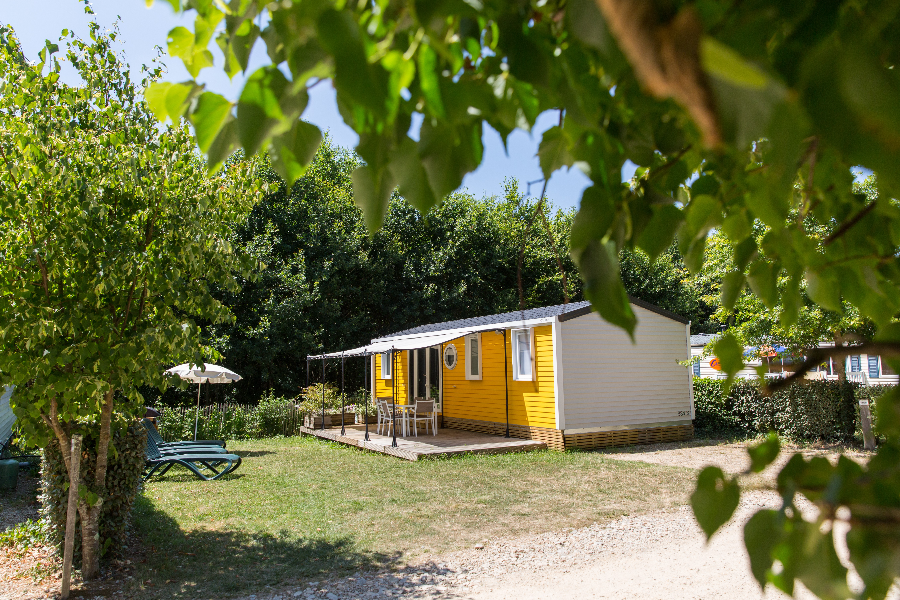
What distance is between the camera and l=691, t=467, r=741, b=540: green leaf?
737mm

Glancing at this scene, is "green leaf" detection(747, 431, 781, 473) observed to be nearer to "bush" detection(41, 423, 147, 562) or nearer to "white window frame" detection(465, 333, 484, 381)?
"bush" detection(41, 423, 147, 562)

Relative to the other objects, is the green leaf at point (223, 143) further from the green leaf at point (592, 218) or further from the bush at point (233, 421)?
the bush at point (233, 421)

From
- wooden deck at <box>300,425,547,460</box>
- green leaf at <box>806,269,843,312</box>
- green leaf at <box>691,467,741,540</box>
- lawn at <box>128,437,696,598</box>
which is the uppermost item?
green leaf at <box>806,269,843,312</box>

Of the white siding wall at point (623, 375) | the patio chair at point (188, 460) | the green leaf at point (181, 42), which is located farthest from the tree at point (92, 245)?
the white siding wall at point (623, 375)

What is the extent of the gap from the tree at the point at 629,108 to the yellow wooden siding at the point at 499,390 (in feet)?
39.6

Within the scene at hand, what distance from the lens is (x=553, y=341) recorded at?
12852 mm

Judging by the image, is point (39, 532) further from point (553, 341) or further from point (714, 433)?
point (714, 433)

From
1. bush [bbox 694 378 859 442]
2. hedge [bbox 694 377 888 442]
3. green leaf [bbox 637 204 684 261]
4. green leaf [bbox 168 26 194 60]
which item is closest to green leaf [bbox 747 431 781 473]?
green leaf [bbox 637 204 684 261]

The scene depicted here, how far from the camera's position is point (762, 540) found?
695 millimetres

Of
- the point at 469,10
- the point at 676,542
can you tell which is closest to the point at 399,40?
the point at 469,10

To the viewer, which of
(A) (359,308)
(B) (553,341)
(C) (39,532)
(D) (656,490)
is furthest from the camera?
(A) (359,308)

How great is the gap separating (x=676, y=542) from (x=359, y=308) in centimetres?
2022

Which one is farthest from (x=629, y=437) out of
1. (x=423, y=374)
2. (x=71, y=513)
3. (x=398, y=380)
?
(x=71, y=513)

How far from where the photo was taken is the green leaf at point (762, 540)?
68cm
